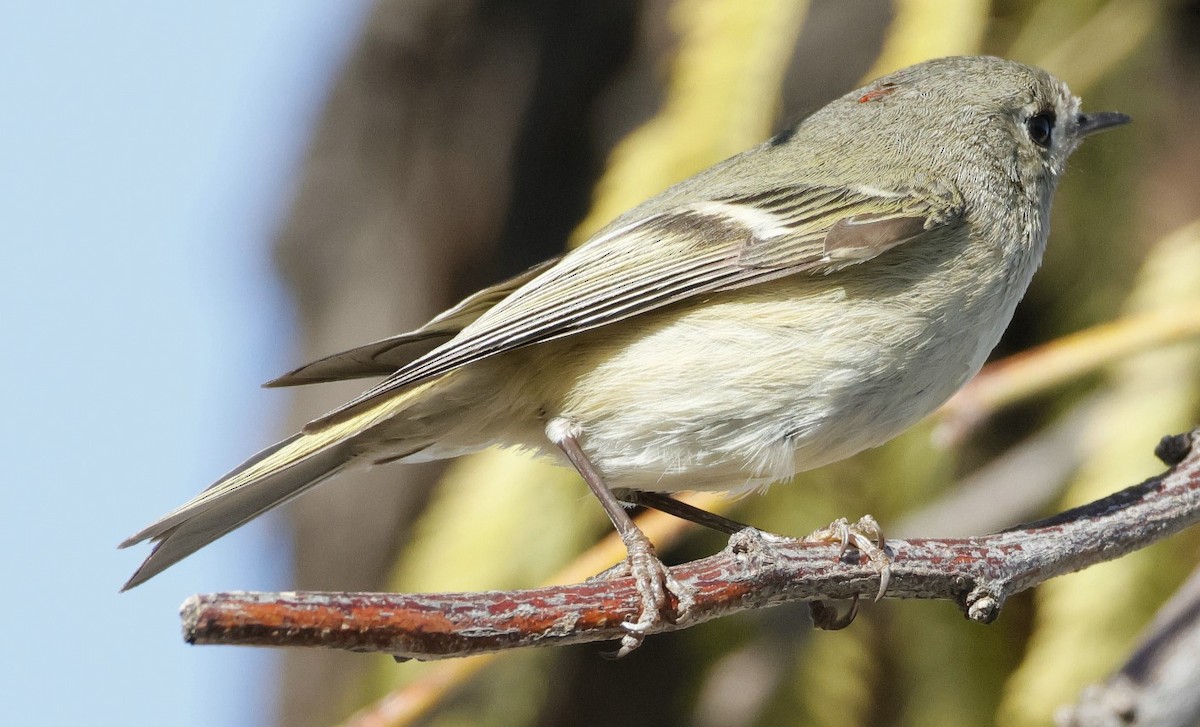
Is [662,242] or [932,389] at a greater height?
[662,242]

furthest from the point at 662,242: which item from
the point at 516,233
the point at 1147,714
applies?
the point at 516,233

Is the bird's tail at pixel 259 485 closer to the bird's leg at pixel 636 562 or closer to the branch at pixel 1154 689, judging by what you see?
the bird's leg at pixel 636 562

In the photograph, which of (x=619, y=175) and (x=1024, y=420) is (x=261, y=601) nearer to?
(x=619, y=175)

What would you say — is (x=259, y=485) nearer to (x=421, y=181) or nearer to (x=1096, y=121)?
(x=421, y=181)

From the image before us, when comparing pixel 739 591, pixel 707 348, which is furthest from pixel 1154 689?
pixel 707 348

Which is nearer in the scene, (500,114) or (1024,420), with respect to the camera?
(1024,420)

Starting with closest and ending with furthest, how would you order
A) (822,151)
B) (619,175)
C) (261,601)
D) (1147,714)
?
(261,601)
(1147,714)
(619,175)
(822,151)

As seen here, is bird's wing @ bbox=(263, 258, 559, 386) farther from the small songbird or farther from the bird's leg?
the bird's leg
